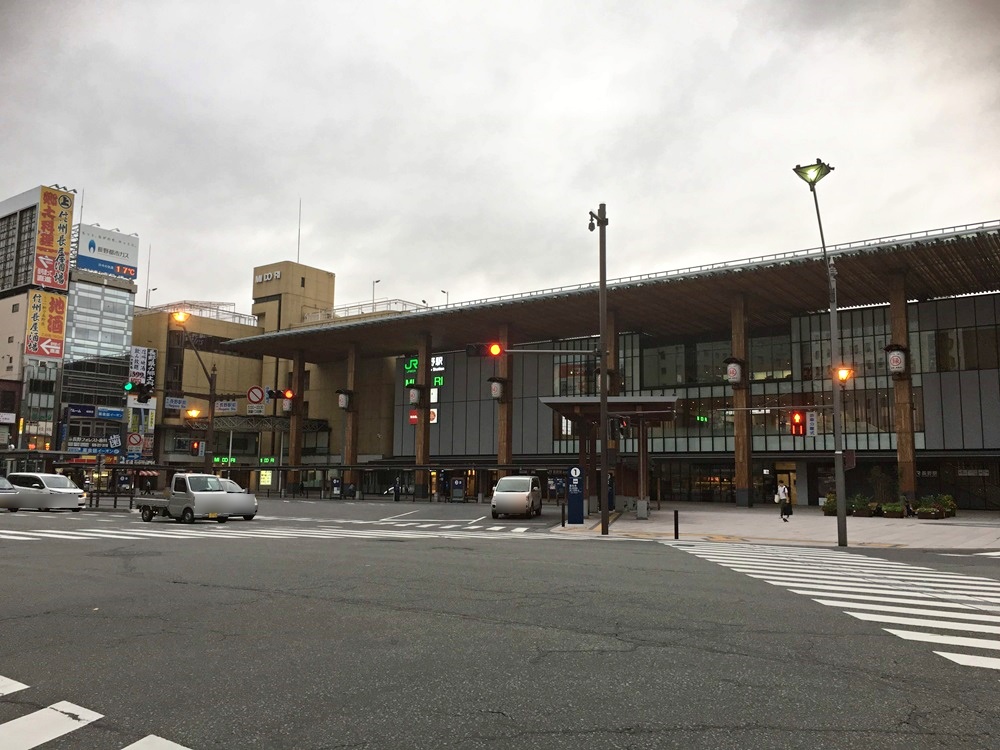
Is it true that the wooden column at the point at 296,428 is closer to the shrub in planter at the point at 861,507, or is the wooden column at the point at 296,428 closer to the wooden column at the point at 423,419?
the wooden column at the point at 423,419

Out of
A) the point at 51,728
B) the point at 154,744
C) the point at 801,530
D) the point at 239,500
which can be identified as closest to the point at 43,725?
the point at 51,728

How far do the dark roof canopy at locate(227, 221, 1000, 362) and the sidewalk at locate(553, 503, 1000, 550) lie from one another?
16315 mm

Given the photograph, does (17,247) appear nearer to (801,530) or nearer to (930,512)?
(801,530)

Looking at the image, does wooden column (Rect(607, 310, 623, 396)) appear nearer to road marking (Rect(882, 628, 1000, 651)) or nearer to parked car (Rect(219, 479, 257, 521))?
parked car (Rect(219, 479, 257, 521))

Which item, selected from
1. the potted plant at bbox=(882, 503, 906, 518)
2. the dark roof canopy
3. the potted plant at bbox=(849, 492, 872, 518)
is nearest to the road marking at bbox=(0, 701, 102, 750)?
the potted plant at bbox=(882, 503, 906, 518)

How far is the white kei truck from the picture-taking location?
2591cm

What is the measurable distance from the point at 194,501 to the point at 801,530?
23.2 metres

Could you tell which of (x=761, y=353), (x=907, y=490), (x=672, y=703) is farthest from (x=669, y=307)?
(x=672, y=703)

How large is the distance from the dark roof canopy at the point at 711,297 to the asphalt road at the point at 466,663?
3584cm

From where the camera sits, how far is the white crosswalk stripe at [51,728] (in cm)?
438

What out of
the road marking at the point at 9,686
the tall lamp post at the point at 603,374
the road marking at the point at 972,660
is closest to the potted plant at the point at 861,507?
the tall lamp post at the point at 603,374

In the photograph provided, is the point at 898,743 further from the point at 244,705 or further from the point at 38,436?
the point at 38,436

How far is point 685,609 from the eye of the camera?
885 cm

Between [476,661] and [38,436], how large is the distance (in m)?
97.3
